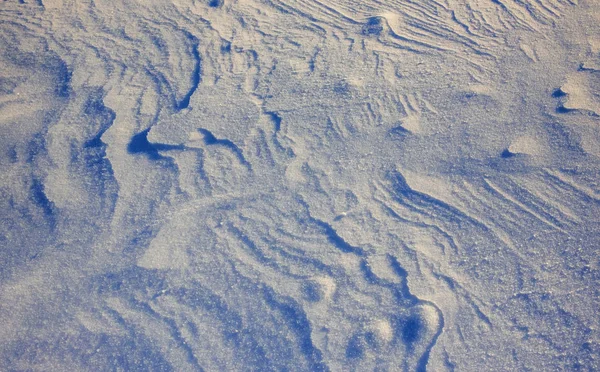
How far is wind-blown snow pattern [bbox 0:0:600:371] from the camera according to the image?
3.11m

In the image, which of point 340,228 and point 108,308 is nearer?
point 108,308

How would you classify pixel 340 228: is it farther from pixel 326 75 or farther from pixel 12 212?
pixel 12 212

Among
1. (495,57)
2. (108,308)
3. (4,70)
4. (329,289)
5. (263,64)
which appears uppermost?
(495,57)

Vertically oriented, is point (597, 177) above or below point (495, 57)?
below

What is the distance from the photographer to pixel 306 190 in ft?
12.1

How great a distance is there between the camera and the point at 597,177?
11.8 feet

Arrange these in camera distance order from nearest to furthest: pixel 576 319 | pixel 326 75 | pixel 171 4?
pixel 576 319, pixel 326 75, pixel 171 4

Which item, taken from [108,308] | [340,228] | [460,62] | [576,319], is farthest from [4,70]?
[576,319]

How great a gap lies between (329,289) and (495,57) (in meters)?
2.99

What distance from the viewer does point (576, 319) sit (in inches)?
119

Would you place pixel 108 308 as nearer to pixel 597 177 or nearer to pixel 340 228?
pixel 340 228

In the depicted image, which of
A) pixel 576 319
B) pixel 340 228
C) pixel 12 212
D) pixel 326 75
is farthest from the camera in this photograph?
pixel 326 75

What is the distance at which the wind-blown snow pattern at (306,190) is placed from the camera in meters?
3.11

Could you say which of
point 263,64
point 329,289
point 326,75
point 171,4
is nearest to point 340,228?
point 329,289
